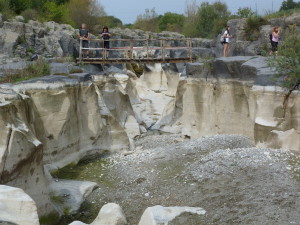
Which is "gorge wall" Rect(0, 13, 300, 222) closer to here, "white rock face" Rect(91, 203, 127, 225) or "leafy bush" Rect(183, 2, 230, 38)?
"white rock face" Rect(91, 203, 127, 225)

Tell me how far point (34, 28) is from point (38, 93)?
1218cm

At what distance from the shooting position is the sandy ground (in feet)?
29.5

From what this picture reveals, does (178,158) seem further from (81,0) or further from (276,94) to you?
(81,0)

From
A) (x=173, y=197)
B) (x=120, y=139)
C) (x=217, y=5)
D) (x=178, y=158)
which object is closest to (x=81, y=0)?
(x=217, y=5)

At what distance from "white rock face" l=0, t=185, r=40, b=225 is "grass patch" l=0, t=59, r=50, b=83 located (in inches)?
280

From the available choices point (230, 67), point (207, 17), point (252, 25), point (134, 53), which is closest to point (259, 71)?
point (230, 67)

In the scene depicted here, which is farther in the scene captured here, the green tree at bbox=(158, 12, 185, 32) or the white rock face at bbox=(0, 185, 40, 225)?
the green tree at bbox=(158, 12, 185, 32)

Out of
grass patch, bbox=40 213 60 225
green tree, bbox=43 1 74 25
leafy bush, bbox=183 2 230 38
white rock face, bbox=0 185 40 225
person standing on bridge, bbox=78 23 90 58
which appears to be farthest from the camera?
leafy bush, bbox=183 2 230 38

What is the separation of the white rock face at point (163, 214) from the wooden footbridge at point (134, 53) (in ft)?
37.1

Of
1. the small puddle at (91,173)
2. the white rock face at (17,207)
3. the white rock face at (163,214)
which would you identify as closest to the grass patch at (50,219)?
the small puddle at (91,173)

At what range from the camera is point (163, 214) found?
8.65 m

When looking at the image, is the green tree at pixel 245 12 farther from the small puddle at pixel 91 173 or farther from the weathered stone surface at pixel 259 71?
the small puddle at pixel 91 173

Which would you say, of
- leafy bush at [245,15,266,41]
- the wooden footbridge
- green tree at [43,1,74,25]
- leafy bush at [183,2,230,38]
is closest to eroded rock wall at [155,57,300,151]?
the wooden footbridge

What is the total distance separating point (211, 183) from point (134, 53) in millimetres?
19428
